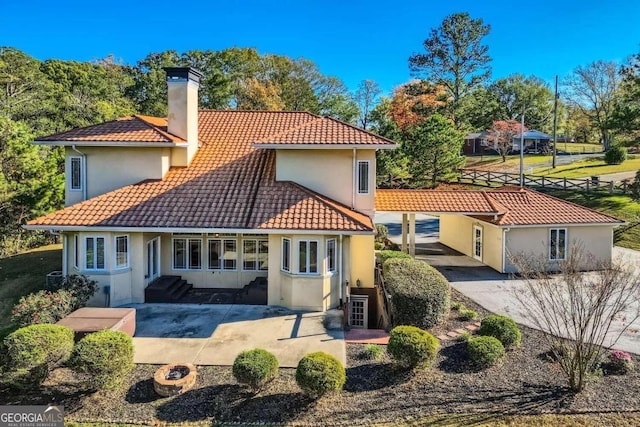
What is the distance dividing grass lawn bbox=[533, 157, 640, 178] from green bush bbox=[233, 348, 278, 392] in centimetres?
4811

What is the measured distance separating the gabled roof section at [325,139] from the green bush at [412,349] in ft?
27.4

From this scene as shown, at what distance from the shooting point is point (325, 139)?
17.5m

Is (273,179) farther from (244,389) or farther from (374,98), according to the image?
(374,98)

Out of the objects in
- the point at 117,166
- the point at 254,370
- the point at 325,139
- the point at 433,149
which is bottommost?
the point at 254,370

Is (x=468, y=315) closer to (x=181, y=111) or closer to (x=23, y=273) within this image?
(x=181, y=111)

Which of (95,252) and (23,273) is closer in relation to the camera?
(95,252)

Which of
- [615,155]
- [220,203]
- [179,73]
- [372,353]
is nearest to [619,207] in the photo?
[615,155]

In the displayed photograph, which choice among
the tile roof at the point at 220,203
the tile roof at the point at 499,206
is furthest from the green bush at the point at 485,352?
the tile roof at the point at 499,206

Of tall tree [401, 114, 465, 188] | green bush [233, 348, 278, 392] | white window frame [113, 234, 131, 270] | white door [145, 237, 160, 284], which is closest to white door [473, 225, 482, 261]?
tall tree [401, 114, 465, 188]

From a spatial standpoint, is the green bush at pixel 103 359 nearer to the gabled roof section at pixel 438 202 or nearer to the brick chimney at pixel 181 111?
the brick chimney at pixel 181 111

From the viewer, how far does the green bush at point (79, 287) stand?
14.7 metres

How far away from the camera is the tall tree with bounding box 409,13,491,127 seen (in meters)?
48.3

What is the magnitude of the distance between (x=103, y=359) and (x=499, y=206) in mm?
20462

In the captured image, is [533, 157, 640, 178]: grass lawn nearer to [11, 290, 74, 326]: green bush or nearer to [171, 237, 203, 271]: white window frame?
[171, 237, 203, 271]: white window frame
